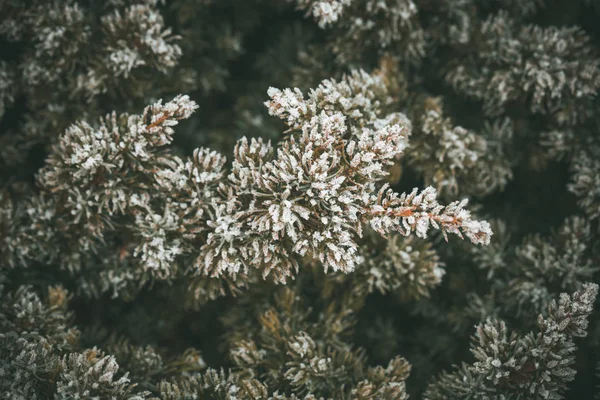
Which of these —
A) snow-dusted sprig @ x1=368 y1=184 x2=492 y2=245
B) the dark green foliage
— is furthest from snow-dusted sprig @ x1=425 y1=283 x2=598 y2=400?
snow-dusted sprig @ x1=368 y1=184 x2=492 y2=245

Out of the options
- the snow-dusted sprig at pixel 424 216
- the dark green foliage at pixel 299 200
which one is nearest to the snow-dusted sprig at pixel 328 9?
the dark green foliage at pixel 299 200

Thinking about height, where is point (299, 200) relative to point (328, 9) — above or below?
below

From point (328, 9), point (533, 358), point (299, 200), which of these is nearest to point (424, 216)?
point (299, 200)

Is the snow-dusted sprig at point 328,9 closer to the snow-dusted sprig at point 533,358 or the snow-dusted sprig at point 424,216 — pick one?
the snow-dusted sprig at point 424,216

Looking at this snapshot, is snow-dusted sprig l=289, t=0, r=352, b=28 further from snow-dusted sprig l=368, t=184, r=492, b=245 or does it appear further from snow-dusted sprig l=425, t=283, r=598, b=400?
snow-dusted sprig l=425, t=283, r=598, b=400

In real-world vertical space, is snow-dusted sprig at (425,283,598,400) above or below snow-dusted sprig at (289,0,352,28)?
below

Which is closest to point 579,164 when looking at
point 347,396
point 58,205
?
point 347,396

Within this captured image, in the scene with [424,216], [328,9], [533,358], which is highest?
[328,9]

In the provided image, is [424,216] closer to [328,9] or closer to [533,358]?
[533,358]
